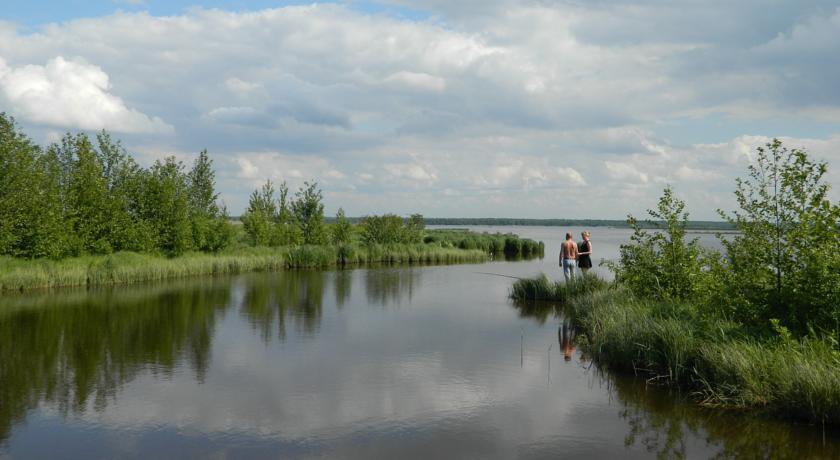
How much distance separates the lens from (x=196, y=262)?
31.0m

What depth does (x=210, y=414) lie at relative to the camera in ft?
28.7

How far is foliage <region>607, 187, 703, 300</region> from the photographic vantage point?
1418cm

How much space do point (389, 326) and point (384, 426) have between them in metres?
8.18

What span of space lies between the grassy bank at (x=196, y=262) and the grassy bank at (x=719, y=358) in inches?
812

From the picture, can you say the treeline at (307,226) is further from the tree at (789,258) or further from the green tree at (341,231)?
the tree at (789,258)

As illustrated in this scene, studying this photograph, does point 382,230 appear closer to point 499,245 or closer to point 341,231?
point 341,231

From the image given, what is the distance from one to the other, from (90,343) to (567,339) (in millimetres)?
10918

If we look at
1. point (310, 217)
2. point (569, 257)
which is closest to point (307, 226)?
point (310, 217)

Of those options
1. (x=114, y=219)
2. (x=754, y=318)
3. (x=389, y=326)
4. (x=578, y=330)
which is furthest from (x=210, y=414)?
(x=114, y=219)

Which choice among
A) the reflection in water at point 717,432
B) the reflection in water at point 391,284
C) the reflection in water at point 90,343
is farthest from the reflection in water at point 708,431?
the reflection in water at point 391,284

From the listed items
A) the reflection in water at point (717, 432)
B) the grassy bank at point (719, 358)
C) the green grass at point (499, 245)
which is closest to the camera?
the reflection in water at point (717, 432)

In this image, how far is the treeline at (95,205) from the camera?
80.2 feet

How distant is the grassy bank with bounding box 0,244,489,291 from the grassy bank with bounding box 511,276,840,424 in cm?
2063

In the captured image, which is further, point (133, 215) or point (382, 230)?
point (382, 230)
